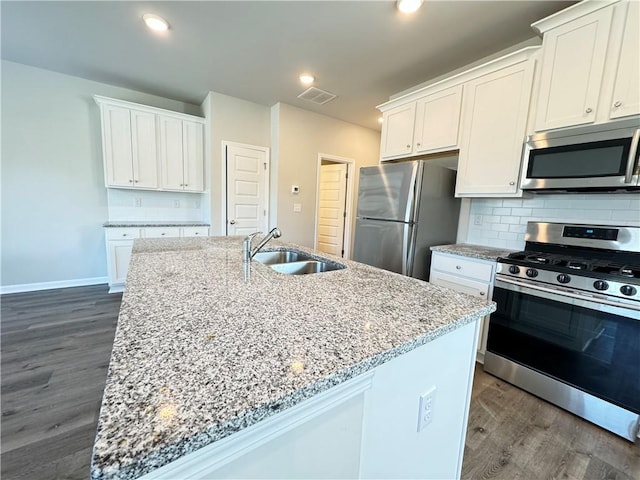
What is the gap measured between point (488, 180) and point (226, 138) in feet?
10.6

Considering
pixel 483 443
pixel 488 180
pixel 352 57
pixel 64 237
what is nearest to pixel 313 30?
pixel 352 57

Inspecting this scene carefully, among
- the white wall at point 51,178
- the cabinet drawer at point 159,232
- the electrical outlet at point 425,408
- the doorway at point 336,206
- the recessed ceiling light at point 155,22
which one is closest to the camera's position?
the electrical outlet at point 425,408

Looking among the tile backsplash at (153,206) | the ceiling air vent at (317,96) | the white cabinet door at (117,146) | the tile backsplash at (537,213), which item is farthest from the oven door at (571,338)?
the white cabinet door at (117,146)

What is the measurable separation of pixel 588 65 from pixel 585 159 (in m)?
0.58

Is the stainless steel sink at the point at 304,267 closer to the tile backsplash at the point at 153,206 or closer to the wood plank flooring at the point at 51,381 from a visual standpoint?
the wood plank flooring at the point at 51,381

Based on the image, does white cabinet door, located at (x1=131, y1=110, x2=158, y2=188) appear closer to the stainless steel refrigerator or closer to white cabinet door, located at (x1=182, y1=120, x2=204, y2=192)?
white cabinet door, located at (x1=182, y1=120, x2=204, y2=192)

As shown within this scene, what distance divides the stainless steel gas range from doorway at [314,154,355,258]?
3028mm

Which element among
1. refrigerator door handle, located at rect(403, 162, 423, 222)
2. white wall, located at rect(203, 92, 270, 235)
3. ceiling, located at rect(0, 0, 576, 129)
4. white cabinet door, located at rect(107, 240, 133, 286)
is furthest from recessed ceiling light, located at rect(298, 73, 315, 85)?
white cabinet door, located at rect(107, 240, 133, 286)

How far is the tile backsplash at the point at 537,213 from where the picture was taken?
1.81 metres

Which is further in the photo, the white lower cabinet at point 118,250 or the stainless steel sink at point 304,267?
the white lower cabinet at point 118,250

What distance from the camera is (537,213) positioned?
220cm

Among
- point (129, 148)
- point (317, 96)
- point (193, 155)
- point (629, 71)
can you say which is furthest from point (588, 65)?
point (129, 148)

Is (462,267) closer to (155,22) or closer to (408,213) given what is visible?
(408,213)

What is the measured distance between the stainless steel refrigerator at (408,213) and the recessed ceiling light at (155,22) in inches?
85.8
